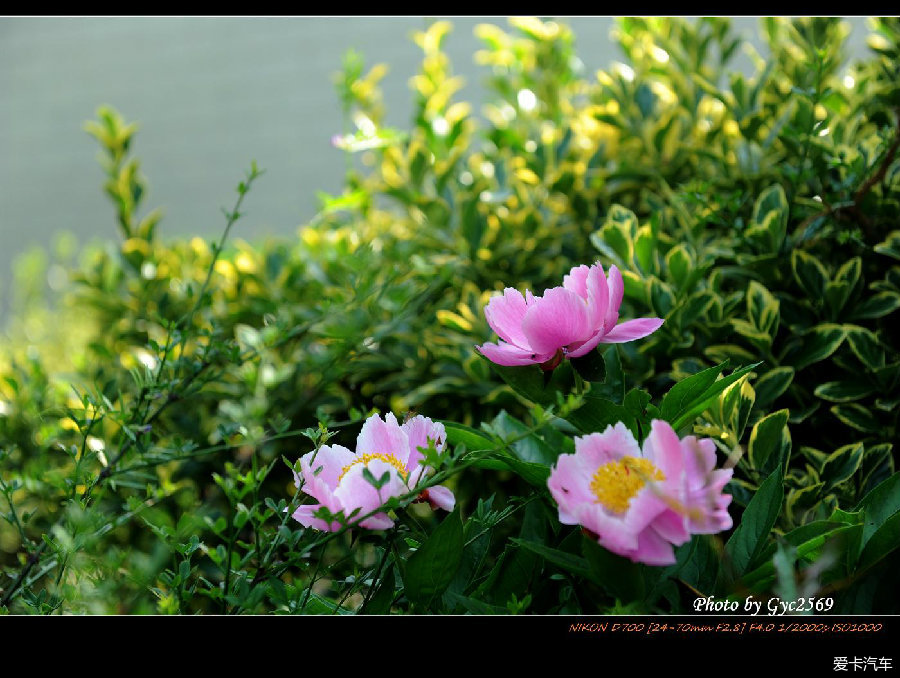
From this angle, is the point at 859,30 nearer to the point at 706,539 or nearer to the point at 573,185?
the point at 573,185

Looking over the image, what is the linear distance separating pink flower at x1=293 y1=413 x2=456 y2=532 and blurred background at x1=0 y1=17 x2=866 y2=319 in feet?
14.7

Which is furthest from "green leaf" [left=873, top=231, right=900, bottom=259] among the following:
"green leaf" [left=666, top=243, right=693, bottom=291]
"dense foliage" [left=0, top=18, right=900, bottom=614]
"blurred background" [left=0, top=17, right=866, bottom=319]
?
"blurred background" [left=0, top=17, right=866, bottom=319]

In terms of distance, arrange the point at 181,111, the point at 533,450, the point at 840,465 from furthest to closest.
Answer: the point at 181,111, the point at 840,465, the point at 533,450

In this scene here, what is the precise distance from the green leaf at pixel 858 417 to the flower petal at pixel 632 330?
40 cm

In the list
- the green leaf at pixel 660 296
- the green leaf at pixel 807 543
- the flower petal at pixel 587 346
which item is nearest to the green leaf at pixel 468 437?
the flower petal at pixel 587 346

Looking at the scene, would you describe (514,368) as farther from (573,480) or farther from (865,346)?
(865,346)

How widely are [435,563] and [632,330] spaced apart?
24 centimetres

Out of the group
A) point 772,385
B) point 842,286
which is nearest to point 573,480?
point 772,385

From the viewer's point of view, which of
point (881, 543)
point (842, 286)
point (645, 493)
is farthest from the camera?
point (842, 286)

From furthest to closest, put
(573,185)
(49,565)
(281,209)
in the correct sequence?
(281,209) < (573,185) < (49,565)

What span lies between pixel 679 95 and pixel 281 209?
4.27 meters

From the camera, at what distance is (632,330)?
0.64 meters
